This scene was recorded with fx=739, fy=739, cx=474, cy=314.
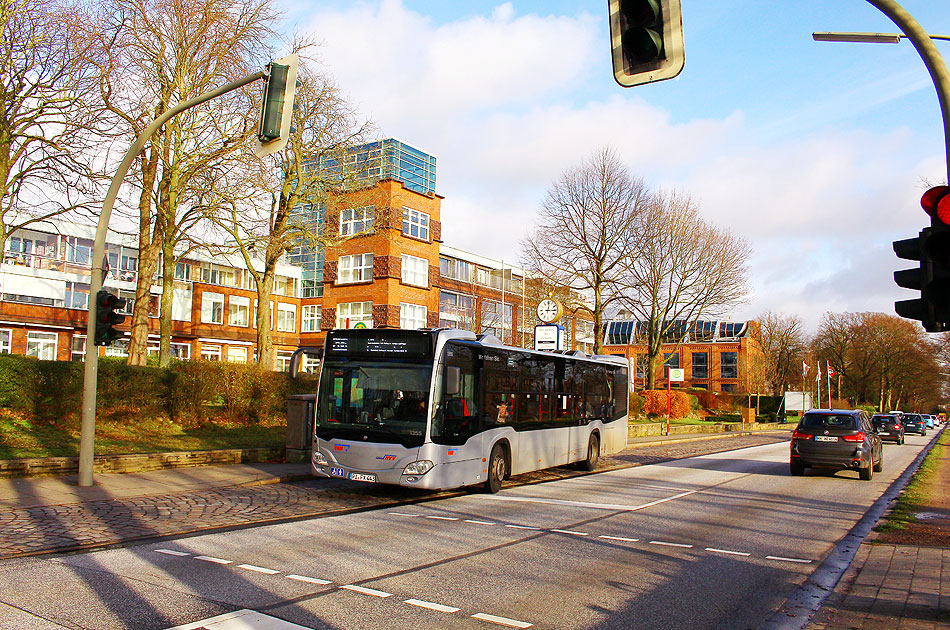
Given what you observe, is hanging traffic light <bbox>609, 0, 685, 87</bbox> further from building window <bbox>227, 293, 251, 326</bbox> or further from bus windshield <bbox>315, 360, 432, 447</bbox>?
building window <bbox>227, 293, 251, 326</bbox>

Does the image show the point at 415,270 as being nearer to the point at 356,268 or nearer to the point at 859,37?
the point at 356,268

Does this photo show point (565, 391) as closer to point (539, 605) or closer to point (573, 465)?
point (573, 465)

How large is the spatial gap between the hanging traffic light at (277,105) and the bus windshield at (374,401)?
159 inches

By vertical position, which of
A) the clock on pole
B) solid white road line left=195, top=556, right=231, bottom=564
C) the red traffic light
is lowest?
solid white road line left=195, top=556, right=231, bottom=564

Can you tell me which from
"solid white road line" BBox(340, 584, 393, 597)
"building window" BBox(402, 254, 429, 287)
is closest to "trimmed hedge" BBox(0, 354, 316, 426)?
"solid white road line" BBox(340, 584, 393, 597)

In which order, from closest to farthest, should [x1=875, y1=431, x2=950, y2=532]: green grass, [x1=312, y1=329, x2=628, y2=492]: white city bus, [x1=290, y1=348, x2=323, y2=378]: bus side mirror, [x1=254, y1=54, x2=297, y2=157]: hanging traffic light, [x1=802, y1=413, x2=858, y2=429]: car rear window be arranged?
[x1=254, y1=54, x2=297, y2=157]: hanging traffic light < [x1=875, y1=431, x2=950, y2=532]: green grass < [x1=312, y1=329, x2=628, y2=492]: white city bus < [x1=290, y1=348, x2=323, y2=378]: bus side mirror < [x1=802, y1=413, x2=858, y2=429]: car rear window

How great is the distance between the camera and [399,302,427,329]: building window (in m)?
47.2

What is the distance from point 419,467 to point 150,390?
33.0 ft

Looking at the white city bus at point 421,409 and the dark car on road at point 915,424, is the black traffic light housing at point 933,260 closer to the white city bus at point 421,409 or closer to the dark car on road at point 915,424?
the white city bus at point 421,409

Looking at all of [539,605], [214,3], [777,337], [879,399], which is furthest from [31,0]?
[879,399]

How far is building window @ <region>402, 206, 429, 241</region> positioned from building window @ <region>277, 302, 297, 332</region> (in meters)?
16.4

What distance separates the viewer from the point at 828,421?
17609mm

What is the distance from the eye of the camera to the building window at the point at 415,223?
48094mm

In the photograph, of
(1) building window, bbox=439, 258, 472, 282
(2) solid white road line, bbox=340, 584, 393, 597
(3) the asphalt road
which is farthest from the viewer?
(1) building window, bbox=439, 258, 472, 282
